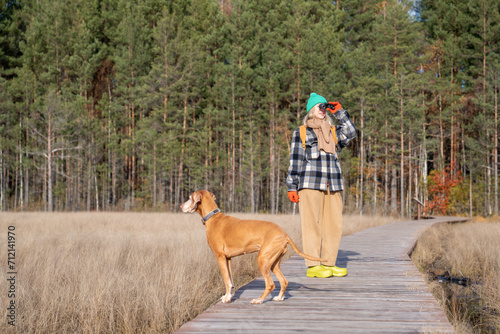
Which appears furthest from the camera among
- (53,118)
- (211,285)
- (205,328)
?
(53,118)

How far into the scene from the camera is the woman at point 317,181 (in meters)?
4.82

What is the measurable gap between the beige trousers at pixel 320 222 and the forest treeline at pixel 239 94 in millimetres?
23988

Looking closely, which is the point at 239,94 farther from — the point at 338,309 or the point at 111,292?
the point at 338,309

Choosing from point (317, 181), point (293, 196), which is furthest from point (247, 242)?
point (317, 181)

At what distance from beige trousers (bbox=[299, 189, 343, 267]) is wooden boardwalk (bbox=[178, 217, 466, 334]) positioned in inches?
14.2

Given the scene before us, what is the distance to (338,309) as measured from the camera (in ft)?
11.5

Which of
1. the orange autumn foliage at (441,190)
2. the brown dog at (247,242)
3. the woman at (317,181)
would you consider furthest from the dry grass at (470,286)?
the orange autumn foliage at (441,190)

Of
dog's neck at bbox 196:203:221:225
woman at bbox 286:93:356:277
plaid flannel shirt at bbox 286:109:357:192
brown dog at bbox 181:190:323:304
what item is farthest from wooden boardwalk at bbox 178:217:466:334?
plaid flannel shirt at bbox 286:109:357:192

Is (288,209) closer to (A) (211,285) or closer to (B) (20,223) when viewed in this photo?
(B) (20,223)

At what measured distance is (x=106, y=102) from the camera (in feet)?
110

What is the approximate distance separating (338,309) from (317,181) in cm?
166

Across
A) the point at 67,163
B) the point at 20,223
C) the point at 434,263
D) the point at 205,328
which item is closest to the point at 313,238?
the point at 205,328

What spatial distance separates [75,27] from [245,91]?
14.9 metres

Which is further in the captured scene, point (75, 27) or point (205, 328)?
point (75, 27)
